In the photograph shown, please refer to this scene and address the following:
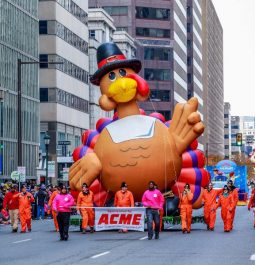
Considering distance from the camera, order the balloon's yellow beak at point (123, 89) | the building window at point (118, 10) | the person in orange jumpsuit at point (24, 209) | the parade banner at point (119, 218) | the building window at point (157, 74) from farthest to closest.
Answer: the building window at point (157, 74), the building window at point (118, 10), the person in orange jumpsuit at point (24, 209), the balloon's yellow beak at point (123, 89), the parade banner at point (119, 218)

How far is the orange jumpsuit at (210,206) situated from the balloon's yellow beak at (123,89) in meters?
4.03

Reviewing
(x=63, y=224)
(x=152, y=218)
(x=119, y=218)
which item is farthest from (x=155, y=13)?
(x=63, y=224)

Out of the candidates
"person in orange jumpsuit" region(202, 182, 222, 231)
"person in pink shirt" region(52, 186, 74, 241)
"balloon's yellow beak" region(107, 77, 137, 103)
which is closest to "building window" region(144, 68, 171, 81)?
"person in orange jumpsuit" region(202, 182, 222, 231)

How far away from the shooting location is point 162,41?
12644cm

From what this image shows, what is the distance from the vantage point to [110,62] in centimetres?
3212

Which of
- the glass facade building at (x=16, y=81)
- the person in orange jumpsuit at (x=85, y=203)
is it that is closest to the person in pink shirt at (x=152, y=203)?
the person in orange jumpsuit at (x=85, y=203)

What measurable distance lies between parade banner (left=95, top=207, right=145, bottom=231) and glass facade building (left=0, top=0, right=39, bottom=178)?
3187cm

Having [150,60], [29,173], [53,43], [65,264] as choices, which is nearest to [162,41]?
[150,60]

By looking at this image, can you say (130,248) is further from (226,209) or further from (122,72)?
(122,72)

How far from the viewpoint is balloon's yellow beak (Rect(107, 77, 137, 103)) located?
3155 centimetres

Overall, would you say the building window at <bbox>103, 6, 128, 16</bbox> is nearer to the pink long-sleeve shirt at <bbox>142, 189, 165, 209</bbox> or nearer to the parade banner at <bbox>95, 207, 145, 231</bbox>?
the parade banner at <bbox>95, 207, 145, 231</bbox>

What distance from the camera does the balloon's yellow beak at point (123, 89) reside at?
3155 cm

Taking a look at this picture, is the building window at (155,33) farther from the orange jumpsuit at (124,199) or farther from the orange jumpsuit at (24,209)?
the orange jumpsuit at (124,199)

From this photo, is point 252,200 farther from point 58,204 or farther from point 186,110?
point 58,204
